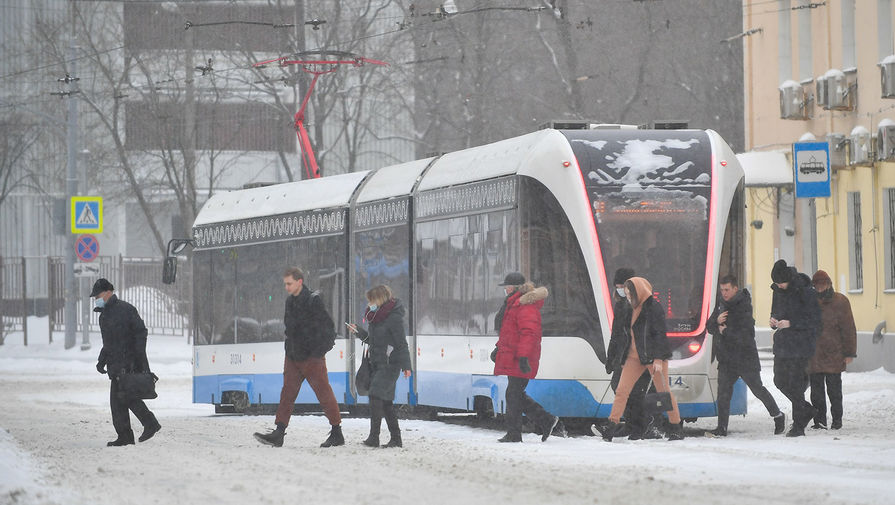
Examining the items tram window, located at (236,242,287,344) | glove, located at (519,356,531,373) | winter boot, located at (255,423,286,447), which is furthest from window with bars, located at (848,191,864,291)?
winter boot, located at (255,423,286,447)

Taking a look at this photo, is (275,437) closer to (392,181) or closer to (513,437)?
(513,437)

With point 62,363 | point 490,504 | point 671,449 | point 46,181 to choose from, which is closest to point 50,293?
point 62,363

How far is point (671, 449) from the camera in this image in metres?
15.3

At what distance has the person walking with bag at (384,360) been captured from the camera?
53.0 ft

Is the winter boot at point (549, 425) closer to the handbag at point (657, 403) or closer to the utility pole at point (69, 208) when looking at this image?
the handbag at point (657, 403)

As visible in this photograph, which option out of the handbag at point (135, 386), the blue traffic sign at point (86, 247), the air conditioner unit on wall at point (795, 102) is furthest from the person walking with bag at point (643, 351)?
the blue traffic sign at point (86, 247)

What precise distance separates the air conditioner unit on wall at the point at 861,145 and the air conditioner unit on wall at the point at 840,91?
72 centimetres

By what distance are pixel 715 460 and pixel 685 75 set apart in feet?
138

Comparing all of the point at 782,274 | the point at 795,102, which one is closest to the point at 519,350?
the point at 782,274

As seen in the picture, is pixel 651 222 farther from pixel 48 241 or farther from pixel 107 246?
pixel 107 246

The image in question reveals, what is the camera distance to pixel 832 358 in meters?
18.1

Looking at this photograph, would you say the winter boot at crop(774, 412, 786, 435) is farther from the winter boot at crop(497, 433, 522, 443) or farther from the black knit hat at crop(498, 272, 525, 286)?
the black knit hat at crop(498, 272, 525, 286)

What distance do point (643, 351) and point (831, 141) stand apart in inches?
606

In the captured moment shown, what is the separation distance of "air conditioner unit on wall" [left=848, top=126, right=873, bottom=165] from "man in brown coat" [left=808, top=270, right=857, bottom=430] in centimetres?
1164
